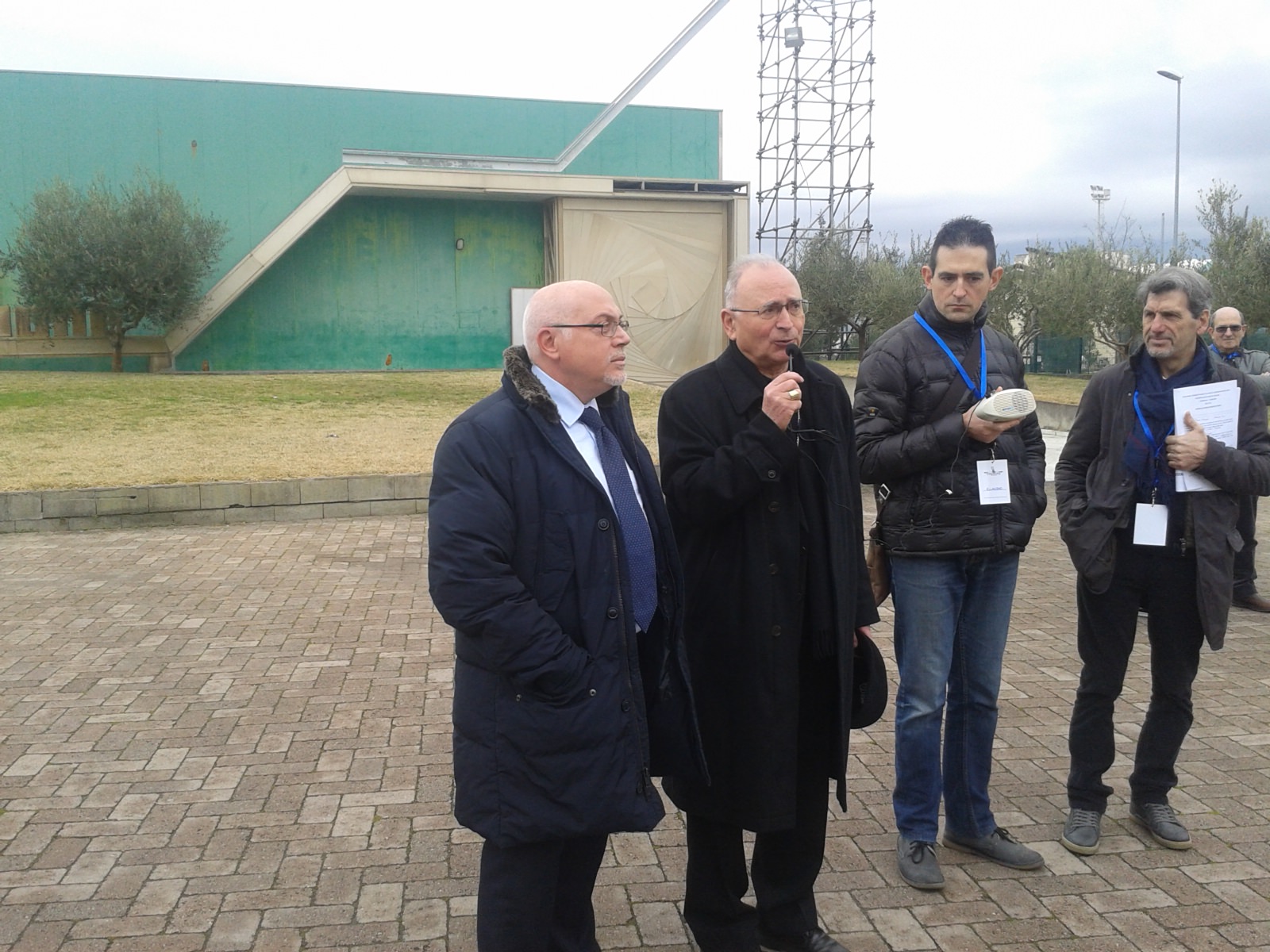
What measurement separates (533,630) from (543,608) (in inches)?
4.4

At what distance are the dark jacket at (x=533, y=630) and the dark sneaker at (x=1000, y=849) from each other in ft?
5.31

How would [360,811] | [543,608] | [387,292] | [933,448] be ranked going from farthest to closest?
1. [387,292]
2. [360,811]
3. [933,448]
4. [543,608]

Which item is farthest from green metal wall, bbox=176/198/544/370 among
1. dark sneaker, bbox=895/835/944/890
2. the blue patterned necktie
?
the blue patterned necktie

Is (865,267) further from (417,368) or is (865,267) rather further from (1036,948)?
(1036,948)

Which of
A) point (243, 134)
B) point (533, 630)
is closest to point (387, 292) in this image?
point (243, 134)

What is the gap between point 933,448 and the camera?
3.48 meters

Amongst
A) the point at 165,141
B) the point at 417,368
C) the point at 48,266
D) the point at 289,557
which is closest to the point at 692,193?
the point at 417,368

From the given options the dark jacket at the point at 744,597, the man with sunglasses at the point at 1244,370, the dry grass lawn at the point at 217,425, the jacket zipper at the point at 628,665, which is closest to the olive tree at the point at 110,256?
the dry grass lawn at the point at 217,425

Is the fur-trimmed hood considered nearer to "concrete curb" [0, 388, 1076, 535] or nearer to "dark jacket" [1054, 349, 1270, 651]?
"dark jacket" [1054, 349, 1270, 651]

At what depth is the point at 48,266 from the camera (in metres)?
23.9

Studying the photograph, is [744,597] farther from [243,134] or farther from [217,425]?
[243,134]

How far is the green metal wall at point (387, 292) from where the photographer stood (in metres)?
28.0

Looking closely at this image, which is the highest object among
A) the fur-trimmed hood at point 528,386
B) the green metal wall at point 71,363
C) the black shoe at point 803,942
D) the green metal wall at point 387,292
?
the green metal wall at point 387,292

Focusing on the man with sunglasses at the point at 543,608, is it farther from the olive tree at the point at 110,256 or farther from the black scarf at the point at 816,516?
the olive tree at the point at 110,256
